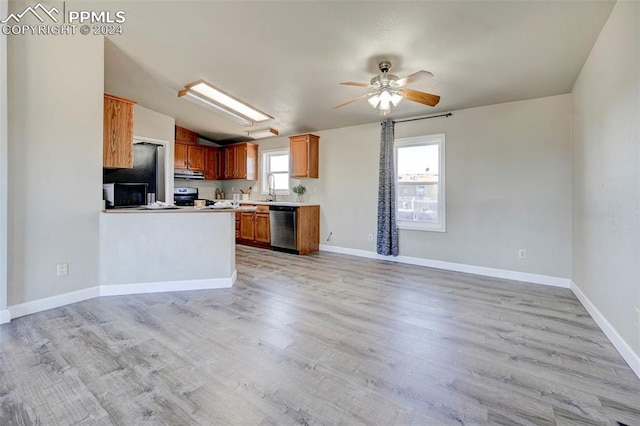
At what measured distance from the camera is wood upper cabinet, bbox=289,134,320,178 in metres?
5.75

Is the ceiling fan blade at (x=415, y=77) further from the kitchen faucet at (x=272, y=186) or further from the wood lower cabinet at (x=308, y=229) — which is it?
the kitchen faucet at (x=272, y=186)

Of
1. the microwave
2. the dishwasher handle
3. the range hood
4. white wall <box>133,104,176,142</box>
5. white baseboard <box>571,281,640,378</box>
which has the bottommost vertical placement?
white baseboard <box>571,281,640,378</box>

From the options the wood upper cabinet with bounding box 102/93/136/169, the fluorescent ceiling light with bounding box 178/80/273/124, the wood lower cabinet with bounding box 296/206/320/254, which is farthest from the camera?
the wood lower cabinet with bounding box 296/206/320/254

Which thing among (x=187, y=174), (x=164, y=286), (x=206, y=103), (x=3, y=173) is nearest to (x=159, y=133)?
(x=187, y=174)

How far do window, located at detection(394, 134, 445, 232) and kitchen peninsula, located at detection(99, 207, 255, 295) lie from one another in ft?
9.52

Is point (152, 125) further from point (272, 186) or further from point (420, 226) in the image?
point (420, 226)

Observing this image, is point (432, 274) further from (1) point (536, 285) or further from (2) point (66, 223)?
(2) point (66, 223)

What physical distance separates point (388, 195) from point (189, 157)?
4605 mm

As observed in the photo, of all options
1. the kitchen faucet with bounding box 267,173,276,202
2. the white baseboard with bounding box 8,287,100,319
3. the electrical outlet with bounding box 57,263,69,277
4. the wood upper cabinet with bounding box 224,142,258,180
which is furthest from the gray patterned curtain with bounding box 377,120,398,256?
the electrical outlet with bounding box 57,263,69,277

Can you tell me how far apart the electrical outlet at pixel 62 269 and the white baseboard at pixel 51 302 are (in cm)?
21

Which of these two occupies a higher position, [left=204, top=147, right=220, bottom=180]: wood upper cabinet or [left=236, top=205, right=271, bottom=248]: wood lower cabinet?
[left=204, top=147, right=220, bottom=180]: wood upper cabinet

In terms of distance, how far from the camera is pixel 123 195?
13.6 ft

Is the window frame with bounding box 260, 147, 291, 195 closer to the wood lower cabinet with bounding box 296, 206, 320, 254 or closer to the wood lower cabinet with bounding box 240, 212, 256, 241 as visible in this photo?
the wood lower cabinet with bounding box 240, 212, 256, 241
